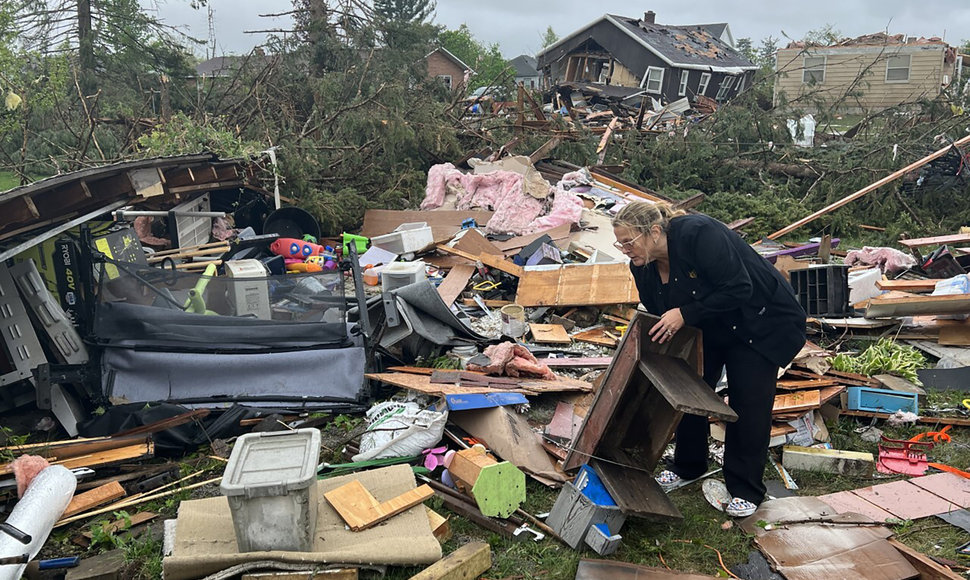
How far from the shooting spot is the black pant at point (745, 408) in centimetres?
348

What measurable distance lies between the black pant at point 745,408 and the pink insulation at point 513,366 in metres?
1.87

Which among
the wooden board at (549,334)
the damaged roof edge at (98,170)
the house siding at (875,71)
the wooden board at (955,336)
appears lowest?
the wooden board at (549,334)

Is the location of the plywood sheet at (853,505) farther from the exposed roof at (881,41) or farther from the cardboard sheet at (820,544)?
the exposed roof at (881,41)

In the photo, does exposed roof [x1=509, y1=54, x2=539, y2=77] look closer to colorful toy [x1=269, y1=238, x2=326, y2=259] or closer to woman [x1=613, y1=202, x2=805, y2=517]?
colorful toy [x1=269, y1=238, x2=326, y2=259]

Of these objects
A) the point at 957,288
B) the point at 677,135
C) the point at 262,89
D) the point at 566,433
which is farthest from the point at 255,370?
the point at 677,135

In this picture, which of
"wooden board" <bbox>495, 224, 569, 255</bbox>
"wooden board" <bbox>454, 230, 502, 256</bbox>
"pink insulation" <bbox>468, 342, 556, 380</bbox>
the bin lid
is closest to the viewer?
the bin lid

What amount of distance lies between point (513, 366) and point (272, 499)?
2.66 metres

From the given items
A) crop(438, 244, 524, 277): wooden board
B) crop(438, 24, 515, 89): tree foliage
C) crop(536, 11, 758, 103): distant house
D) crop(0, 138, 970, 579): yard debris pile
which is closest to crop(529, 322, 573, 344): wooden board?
crop(0, 138, 970, 579): yard debris pile

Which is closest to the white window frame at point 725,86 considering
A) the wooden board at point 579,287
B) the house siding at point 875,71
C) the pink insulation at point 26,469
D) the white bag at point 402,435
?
the house siding at point 875,71

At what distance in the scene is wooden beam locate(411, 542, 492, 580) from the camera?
3.12m

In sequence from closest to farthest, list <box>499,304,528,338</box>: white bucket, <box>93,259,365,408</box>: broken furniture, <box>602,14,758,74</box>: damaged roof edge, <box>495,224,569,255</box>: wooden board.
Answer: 1. <box>93,259,365,408</box>: broken furniture
2. <box>499,304,528,338</box>: white bucket
3. <box>495,224,569,255</box>: wooden board
4. <box>602,14,758,74</box>: damaged roof edge

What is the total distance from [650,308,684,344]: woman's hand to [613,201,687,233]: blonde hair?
0.40 metres

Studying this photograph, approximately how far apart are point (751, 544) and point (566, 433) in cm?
147

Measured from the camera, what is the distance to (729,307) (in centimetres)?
326
